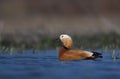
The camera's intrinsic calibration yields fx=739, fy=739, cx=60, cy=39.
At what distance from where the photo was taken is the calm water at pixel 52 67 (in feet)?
58.3

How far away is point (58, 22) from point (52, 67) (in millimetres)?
15298

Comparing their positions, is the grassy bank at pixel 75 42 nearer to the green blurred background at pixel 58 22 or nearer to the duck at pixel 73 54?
the green blurred background at pixel 58 22

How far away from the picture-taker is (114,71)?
18734 mm

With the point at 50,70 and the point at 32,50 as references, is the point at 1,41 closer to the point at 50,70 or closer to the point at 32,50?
the point at 32,50

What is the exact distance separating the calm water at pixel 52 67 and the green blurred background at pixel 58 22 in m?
4.29

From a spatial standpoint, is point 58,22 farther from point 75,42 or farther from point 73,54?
point 73,54

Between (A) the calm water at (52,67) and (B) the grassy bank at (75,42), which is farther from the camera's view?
(B) the grassy bank at (75,42)

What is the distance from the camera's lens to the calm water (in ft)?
58.3

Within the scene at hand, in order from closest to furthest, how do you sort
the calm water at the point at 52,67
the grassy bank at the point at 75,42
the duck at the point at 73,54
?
the calm water at the point at 52,67, the duck at the point at 73,54, the grassy bank at the point at 75,42

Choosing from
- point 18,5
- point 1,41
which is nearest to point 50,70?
point 1,41

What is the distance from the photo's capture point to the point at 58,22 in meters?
35.0

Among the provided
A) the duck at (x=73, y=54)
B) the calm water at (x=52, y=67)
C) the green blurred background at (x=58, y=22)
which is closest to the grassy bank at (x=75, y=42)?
the green blurred background at (x=58, y=22)

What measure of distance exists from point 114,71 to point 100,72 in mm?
419

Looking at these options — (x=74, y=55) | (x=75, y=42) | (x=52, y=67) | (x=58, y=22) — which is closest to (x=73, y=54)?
(x=74, y=55)
